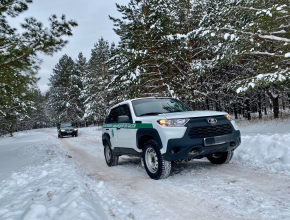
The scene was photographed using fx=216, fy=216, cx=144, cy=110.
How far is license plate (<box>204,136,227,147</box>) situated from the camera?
4.59 m

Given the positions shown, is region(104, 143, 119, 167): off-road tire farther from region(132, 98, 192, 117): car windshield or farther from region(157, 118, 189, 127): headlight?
region(157, 118, 189, 127): headlight

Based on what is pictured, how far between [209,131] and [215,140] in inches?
8.9

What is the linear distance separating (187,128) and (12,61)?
22.4 ft

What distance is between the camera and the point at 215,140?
4.67 metres

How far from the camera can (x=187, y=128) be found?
455 centimetres

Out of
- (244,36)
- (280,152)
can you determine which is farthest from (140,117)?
(244,36)

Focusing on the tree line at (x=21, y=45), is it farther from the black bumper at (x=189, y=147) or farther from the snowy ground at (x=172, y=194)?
the black bumper at (x=189, y=147)

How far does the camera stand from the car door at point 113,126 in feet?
22.7

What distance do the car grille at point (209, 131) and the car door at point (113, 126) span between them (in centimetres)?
298

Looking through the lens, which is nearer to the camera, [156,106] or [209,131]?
[209,131]

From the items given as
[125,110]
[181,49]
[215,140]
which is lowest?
[215,140]

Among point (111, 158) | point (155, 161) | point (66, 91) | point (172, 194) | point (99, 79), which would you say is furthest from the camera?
point (66, 91)

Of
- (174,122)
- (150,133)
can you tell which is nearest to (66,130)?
(150,133)

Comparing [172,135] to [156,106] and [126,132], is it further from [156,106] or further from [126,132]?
[126,132]
